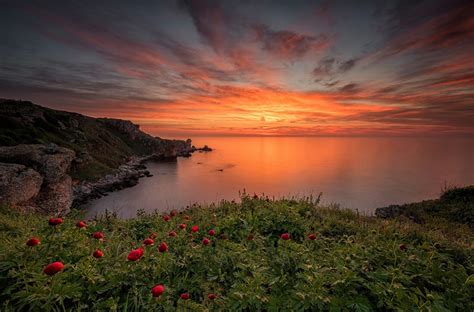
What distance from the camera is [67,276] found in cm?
253

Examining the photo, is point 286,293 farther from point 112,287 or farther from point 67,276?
point 67,276

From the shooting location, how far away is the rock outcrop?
15.1 m

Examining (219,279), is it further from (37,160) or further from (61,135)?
(61,135)

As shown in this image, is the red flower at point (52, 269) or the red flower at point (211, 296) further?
the red flower at point (211, 296)

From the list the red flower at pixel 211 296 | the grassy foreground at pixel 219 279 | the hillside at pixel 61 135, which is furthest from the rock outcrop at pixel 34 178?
the hillside at pixel 61 135

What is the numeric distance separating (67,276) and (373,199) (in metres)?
57.8

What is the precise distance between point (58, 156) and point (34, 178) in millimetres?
6026

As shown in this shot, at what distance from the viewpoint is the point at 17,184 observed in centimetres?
1527

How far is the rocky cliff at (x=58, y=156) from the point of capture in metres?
17.0

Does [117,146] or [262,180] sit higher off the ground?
[117,146]

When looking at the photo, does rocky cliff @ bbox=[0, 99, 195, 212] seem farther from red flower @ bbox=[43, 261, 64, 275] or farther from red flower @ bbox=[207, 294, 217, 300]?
red flower @ bbox=[207, 294, 217, 300]

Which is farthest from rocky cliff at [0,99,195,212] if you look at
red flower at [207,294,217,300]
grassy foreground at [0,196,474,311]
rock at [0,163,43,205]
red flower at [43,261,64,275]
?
red flower at [207,294,217,300]

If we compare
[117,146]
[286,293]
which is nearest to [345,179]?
[286,293]

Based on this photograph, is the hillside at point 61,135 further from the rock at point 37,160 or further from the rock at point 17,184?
the rock at point 17,184
